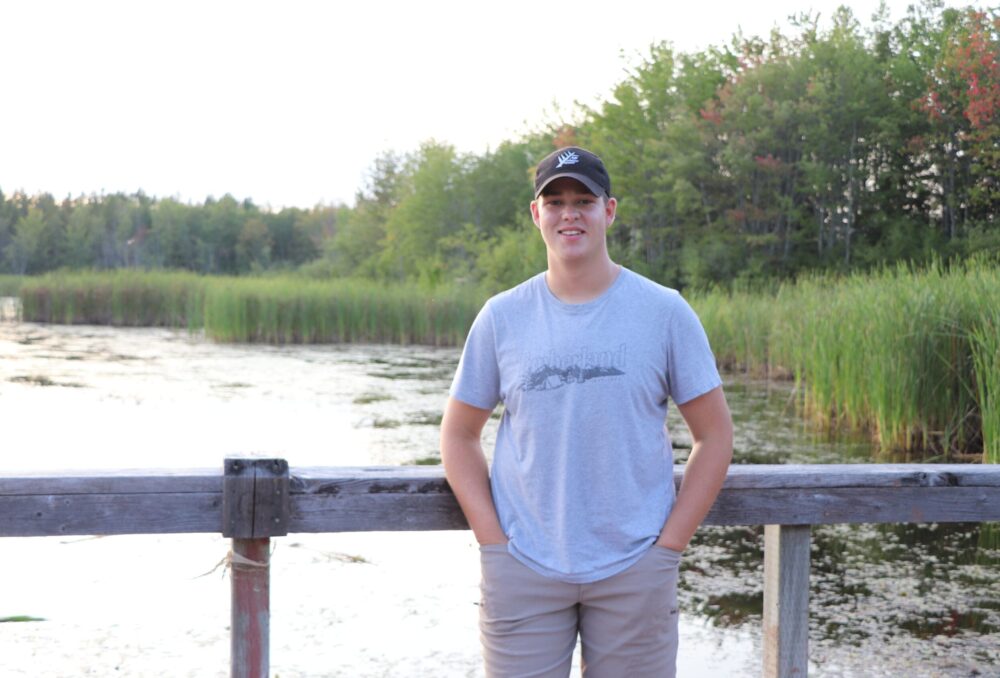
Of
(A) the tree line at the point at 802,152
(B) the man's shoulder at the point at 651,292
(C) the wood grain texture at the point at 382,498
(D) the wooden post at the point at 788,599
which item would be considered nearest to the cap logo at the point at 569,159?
(B) the man's shoulder at the point at 651,292

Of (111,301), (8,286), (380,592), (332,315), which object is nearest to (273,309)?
(332,315)

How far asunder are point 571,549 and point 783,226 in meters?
27.8

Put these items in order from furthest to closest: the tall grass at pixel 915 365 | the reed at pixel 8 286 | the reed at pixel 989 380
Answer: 1. the reed at pixel 8 286
2. the tall grass at pixel 915 365
3. the reed at pixel 989 380

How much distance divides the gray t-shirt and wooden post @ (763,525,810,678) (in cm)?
39

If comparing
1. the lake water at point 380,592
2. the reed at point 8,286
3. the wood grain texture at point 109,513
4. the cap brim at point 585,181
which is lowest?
the lake water at point 380,592

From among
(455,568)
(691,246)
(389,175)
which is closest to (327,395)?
(455,568)

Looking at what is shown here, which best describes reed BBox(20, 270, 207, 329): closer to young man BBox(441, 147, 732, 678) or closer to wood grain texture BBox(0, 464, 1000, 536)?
wood grain texture BBox(0, 464, 1000, 536)

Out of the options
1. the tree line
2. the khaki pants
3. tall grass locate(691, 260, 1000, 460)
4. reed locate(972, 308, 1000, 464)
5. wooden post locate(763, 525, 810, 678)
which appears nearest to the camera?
the khaki pants

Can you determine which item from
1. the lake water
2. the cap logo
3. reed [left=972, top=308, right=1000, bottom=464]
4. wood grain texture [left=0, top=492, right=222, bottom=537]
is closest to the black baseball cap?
the cap logo

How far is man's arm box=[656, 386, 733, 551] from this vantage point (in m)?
1.97

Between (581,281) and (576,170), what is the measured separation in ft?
0.67

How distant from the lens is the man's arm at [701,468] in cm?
197

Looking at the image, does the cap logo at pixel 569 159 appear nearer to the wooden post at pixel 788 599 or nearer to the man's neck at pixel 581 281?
the man's neck at pixel 581 281

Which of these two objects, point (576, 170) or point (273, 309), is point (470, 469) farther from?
point (273, 309)
